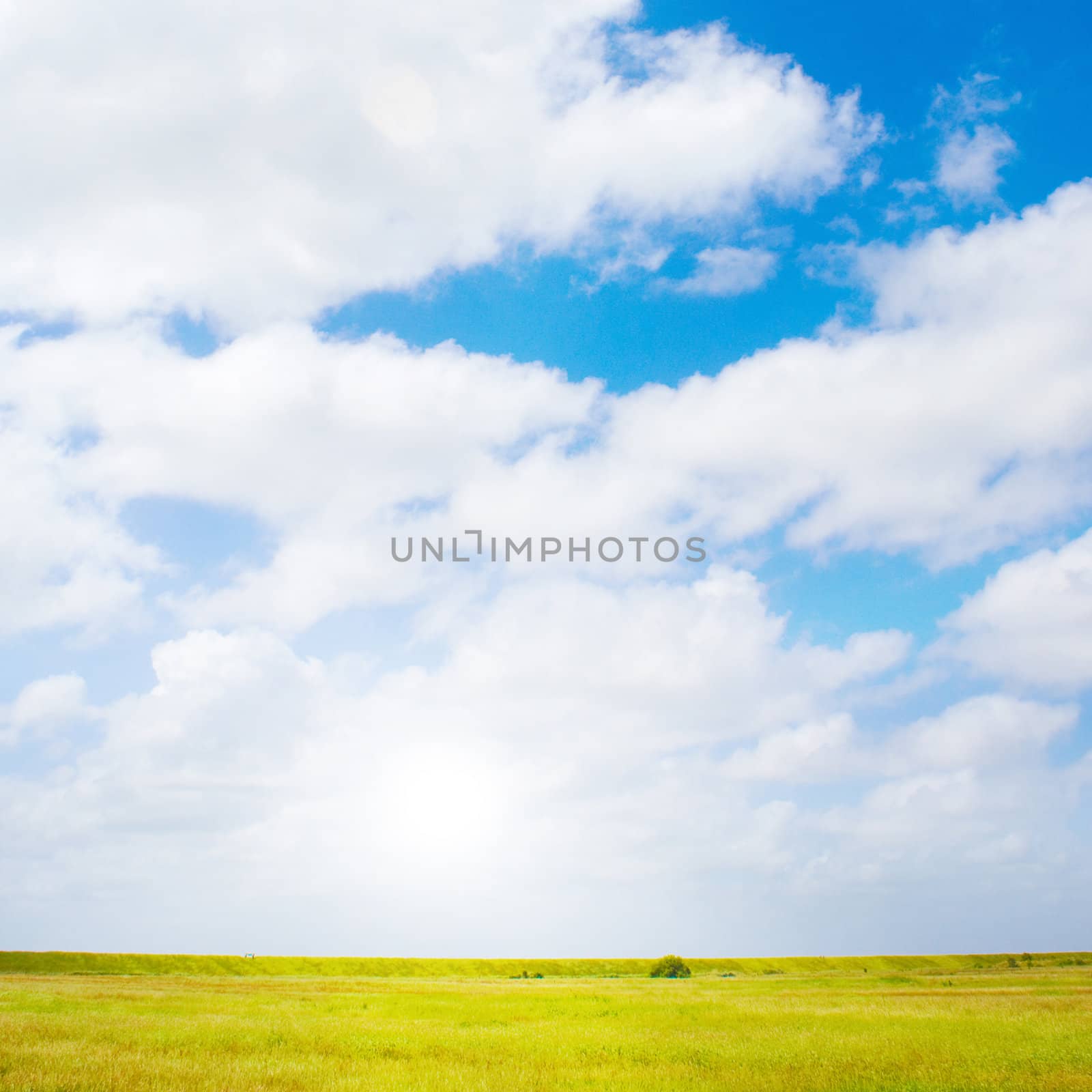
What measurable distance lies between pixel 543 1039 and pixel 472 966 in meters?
111

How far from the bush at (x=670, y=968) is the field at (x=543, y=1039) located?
41707 mm

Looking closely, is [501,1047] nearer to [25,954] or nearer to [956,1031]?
[956,1031]

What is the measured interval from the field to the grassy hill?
56.5 meters

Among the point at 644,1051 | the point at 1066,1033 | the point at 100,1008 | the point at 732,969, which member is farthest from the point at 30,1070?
the point at 732,969

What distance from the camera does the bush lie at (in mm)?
85062

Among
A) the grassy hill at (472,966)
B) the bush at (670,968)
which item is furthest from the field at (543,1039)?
the grassy hill at (472,966)

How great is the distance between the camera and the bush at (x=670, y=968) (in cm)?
8506

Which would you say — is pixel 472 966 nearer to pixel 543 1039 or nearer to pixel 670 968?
pixel 670 968

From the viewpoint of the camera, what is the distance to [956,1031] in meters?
25.2

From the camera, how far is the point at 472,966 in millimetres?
122125

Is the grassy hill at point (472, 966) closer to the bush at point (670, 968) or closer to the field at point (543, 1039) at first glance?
the bush at point (670, 968)

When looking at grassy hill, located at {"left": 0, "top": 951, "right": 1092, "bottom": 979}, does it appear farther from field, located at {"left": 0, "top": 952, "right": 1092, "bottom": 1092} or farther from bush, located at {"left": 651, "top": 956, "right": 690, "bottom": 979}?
field, located at {"left": 0, "top": 952, "right": 1092, "bottom": 1092}

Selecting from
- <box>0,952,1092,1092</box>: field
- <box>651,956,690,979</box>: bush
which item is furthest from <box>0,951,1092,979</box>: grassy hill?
<box>0,952,1092,1092</box>: field

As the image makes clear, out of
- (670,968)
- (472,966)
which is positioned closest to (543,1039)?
(670,968)
